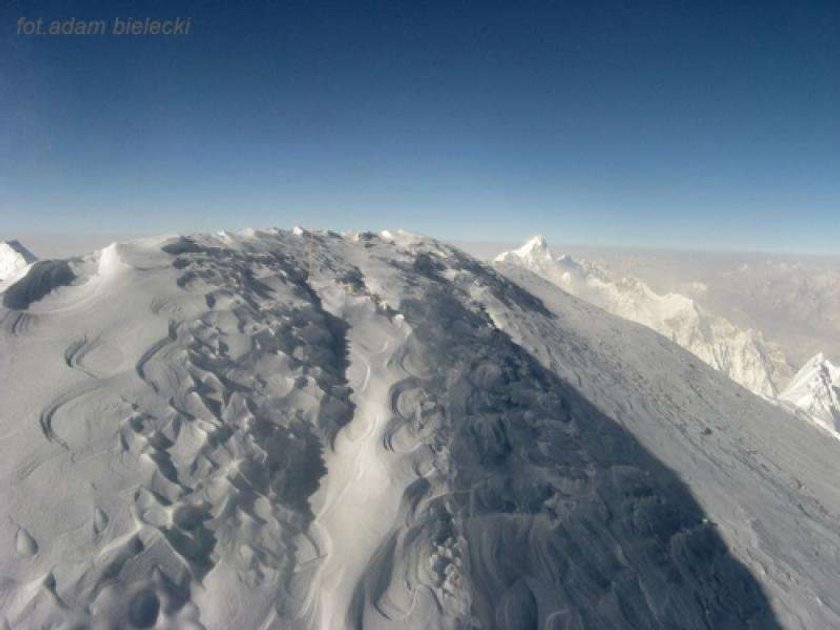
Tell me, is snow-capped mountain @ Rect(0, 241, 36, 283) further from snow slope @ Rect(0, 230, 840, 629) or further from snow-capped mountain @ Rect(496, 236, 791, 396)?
snow-capped mountain @ Rect(496, 236, 791, 396)

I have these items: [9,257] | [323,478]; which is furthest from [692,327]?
[9,257]

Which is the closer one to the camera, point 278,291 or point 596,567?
point 596,567

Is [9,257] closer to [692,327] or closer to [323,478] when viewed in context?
[323,478]

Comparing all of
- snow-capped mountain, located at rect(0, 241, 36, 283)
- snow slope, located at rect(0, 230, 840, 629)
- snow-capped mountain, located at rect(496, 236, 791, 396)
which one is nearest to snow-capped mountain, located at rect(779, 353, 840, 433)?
snow-capped mountain, located at rect(496, 236, 791, 396)

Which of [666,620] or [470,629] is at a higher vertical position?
[470,629]

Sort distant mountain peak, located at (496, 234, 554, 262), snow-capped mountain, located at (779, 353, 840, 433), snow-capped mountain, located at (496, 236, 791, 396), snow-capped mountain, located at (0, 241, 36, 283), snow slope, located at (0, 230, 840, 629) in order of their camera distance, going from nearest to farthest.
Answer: snow slope, located at (0, 230, 840, 629), snow-capped mountain, located at (0, 241, 36, 283), snow-capped mountain, located at (779, 353, 840, 433), snow-capped mountain, located at (496, 236, 791, 396), distant mountain peak, located at (496, 234, 554, 262)

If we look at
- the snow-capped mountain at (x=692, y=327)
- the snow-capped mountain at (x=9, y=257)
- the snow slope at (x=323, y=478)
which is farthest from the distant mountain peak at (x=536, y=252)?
the snow slope at (x=323, y=478)

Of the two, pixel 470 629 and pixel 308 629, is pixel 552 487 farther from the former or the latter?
pixel 308 629

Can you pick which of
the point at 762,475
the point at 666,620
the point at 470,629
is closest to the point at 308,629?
the point at 470,629

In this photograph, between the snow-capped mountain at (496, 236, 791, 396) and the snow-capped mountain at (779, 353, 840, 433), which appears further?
→ the snow-capped mountain at (496, 236, 791, 396)
